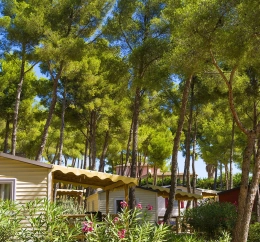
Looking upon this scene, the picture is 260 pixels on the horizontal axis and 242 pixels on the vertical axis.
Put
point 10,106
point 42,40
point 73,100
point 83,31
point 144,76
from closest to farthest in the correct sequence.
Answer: point 144,76
point 42,40
point 83,31
point 10,106
point 73,100

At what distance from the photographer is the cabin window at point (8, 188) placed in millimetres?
9898

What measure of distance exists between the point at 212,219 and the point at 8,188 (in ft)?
18.1

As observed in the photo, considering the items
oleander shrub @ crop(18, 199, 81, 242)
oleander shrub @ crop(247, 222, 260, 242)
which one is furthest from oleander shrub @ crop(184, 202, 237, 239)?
oleander shrub @ crop(18, 199, 81, 242)

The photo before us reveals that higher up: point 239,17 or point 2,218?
point 239,17

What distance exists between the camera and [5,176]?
9945 mm

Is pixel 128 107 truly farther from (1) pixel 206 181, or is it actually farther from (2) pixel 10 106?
(1) pixel 206 181

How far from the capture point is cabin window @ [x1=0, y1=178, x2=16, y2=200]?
32.5 ft

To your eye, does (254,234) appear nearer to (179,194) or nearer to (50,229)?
(50,229)

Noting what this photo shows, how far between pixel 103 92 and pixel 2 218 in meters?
16.9

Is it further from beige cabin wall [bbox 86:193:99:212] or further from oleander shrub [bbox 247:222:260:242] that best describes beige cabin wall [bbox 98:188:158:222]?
oleander shrub [bbox 247:222:260:242]

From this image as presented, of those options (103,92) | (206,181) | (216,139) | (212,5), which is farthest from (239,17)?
(206,181)

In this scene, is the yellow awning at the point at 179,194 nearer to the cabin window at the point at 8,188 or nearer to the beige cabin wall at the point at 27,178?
the beige cabin wall at the point at 27,178

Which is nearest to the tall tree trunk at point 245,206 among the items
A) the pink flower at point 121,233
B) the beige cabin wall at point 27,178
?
the pink flower at point 121,233

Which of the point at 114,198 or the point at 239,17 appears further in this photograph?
the point at 114,198
